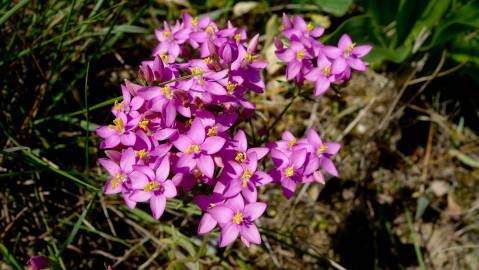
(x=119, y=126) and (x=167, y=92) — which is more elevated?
(x=167, y=92)

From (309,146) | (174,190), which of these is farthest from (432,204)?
(174,190)

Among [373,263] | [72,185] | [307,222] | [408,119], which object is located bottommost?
[373,263]

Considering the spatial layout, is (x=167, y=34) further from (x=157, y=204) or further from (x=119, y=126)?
(x=157, y=204)

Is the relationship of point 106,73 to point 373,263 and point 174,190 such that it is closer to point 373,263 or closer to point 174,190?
point 174,190

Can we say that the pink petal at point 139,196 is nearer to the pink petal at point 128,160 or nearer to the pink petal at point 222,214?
the pink petal at point 128,160

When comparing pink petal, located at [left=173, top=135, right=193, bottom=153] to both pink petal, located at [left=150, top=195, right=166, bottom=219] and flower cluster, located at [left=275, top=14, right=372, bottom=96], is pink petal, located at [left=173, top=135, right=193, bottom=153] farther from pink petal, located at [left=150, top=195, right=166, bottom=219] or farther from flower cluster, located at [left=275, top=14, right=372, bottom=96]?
flower cluster, located at [left=275, top=14, right=372, bottom=96]

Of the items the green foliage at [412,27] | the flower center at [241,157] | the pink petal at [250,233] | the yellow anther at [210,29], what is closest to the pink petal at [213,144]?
the flower center at [241,157]

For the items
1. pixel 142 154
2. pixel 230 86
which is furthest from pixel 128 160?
pixel 230 86

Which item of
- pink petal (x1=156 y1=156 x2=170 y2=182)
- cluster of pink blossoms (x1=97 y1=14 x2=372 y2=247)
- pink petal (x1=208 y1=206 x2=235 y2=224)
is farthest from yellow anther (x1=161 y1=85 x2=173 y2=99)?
pink petal (x1=208 y1=206 x2=235 y2=224)
